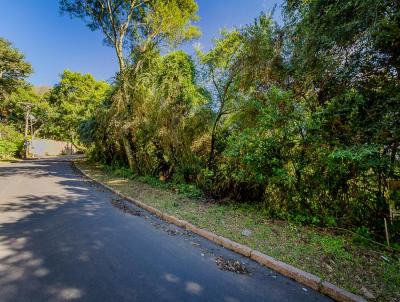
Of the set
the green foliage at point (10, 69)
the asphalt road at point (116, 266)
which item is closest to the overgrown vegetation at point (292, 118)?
the asphalt road at point (116, 266)

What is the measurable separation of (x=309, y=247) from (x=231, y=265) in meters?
1.47

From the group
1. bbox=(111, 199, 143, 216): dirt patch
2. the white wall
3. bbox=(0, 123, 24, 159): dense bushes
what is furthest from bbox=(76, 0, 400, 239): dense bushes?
the white wall

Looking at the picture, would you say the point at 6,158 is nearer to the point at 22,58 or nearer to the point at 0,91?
the point at 0,91

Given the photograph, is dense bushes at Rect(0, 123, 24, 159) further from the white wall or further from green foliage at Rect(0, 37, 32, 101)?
green foliage at Rect(0, 37, 32, 101)

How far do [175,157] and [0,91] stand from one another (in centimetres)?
2836

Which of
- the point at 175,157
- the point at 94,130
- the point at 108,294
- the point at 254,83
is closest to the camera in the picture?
the point at 108,294

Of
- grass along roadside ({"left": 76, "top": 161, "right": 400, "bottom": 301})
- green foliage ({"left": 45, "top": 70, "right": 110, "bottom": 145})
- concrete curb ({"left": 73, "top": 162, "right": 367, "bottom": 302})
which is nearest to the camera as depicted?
concrete curb ({"left": 73, "top": 162, "right": 367, "bottom": 302})

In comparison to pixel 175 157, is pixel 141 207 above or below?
below

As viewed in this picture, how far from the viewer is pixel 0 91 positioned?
26.6m

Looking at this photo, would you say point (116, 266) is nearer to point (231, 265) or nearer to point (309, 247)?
point (231, 265)

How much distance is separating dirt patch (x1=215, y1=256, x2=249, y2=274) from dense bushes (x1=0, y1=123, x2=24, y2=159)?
24.8 metres

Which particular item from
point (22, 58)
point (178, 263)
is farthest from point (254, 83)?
point (22, 58)

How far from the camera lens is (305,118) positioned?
190 inches

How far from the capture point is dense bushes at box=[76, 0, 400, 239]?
13.8 ft
